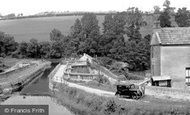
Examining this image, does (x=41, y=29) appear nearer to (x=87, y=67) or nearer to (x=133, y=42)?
(x=133, y=42)

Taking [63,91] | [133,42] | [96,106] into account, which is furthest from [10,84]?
[133,42]

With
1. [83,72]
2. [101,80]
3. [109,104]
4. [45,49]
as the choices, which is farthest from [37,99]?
[45,49]

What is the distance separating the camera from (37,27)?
18062 centimetres

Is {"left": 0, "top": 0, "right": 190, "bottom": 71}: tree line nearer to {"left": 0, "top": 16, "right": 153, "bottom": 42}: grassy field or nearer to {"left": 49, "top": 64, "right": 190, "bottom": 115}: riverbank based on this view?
{"left": 0, "top": 16, "right": 153, "bottom": 42}: grassy field

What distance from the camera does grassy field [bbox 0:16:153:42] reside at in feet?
522

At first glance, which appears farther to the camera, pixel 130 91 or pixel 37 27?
pixel 37 27

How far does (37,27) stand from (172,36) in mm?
148457

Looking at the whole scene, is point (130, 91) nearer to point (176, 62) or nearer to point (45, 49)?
point (176, 62)

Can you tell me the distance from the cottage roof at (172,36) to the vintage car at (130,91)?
20.4 feet

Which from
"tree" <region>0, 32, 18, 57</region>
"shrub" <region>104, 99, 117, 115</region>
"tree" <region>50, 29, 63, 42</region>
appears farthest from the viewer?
"tree" <region>50, 29, 63, 42</region>

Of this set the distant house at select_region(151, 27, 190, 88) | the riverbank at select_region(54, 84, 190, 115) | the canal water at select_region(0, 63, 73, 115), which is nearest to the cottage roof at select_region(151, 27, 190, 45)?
the distant house at select_region(151, 27, 190, 88)

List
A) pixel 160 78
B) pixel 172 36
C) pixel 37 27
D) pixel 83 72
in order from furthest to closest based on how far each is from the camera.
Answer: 1. pixel 37 27
2. pixel 83 72
3. pixel 172 36
4. pixel 160 78

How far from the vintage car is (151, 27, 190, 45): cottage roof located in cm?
622

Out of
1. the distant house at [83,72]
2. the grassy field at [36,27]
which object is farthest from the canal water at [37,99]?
the grassy field at [36,27]
